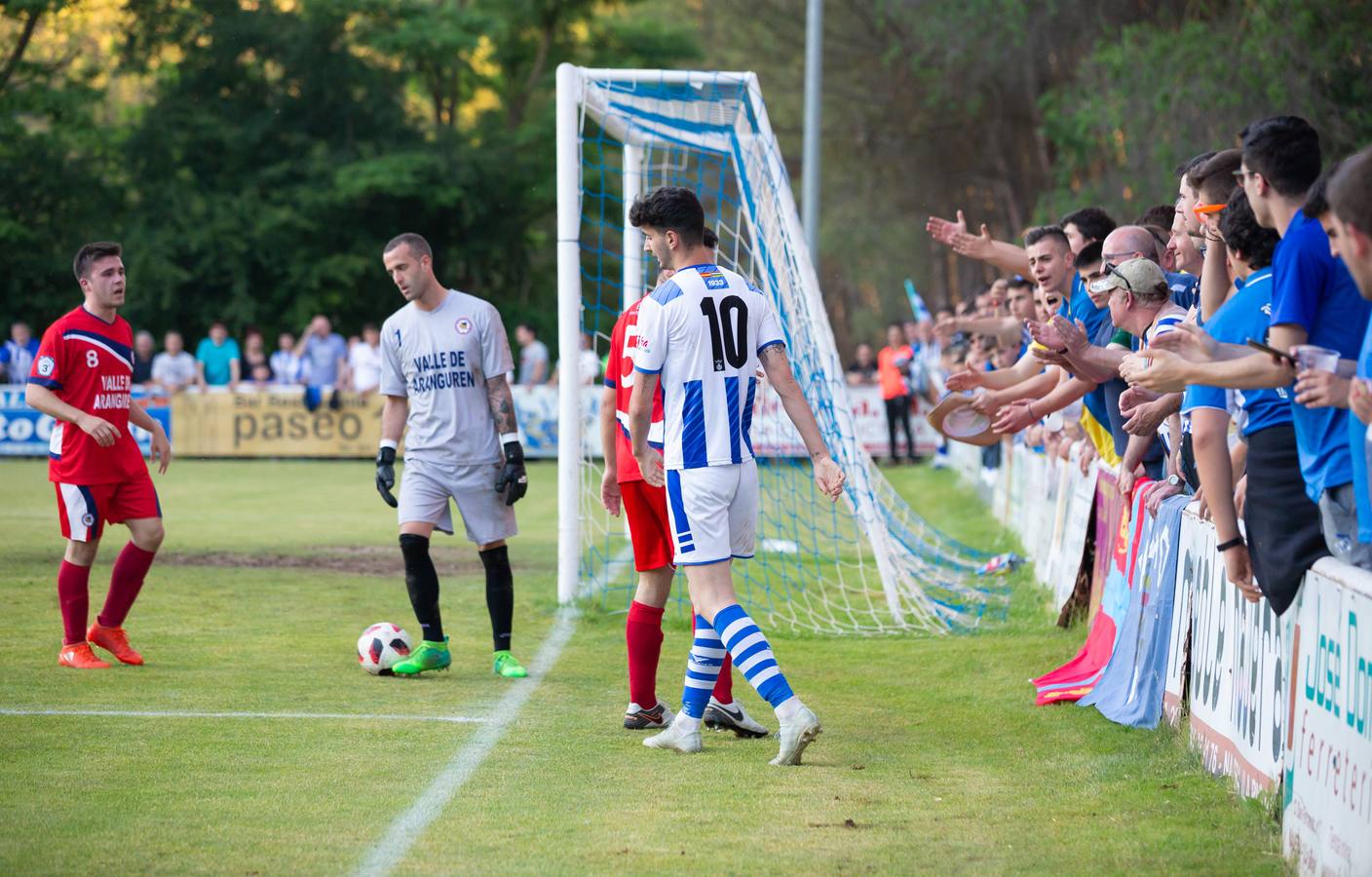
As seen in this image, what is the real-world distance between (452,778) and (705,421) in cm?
164

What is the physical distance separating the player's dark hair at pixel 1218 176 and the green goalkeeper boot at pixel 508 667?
13.1 ft

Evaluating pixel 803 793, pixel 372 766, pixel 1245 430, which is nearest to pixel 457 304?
pixel 372 766

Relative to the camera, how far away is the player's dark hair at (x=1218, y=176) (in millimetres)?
5793

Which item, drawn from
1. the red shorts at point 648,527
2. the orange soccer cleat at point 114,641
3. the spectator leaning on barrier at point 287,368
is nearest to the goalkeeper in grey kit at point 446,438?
the red shorts at point 648,527

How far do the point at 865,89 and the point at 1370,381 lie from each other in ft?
115

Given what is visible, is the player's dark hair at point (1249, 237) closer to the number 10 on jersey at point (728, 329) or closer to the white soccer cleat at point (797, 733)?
the number 10 on jersey at point (728, 329)

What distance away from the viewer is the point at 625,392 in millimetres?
7105

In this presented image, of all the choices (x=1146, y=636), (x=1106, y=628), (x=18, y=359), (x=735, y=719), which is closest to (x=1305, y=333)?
(x=1146, y=636)

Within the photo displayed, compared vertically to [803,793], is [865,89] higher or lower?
higher

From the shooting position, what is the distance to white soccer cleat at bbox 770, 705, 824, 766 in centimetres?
586

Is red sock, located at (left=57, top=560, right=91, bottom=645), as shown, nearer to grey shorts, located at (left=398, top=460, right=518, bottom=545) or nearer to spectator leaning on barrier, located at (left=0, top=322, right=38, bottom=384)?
grey shorts, located at (left=398, top=460, right=518, bottom=545)

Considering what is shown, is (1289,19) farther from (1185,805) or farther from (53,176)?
(53,176)

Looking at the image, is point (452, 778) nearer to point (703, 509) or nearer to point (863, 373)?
point (703, 509)

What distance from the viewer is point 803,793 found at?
18.2 feet
